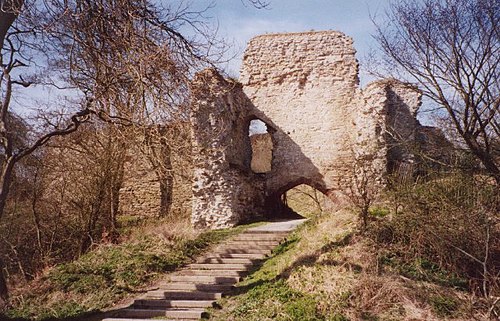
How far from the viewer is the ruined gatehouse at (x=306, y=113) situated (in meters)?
16.5

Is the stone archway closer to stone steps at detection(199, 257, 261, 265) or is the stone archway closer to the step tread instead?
stone steps at detection(199, 257, 261, 265)

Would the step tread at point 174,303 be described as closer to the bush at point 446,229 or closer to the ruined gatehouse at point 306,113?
the bush at point 446,229

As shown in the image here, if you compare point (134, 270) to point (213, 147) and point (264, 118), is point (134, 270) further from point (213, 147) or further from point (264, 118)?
point (264, 118)

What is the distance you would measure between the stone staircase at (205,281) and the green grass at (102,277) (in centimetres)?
58

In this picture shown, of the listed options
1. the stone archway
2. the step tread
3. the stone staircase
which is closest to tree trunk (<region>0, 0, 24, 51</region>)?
the stone staircase

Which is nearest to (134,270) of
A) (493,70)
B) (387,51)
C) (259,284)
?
(259,284)

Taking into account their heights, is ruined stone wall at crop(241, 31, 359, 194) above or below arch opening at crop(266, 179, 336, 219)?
above

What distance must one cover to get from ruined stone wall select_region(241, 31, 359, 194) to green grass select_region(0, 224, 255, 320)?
6.54 metres

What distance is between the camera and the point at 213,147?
15172 mm

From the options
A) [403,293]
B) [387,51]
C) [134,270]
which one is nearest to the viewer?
[403,293]

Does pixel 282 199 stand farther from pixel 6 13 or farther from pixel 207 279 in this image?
pixel 6 13

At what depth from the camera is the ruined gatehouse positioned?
1653cm

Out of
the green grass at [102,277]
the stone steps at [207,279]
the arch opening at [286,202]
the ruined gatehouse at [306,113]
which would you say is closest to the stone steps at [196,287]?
the stone steps at [207,279]

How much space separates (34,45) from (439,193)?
329 inches
